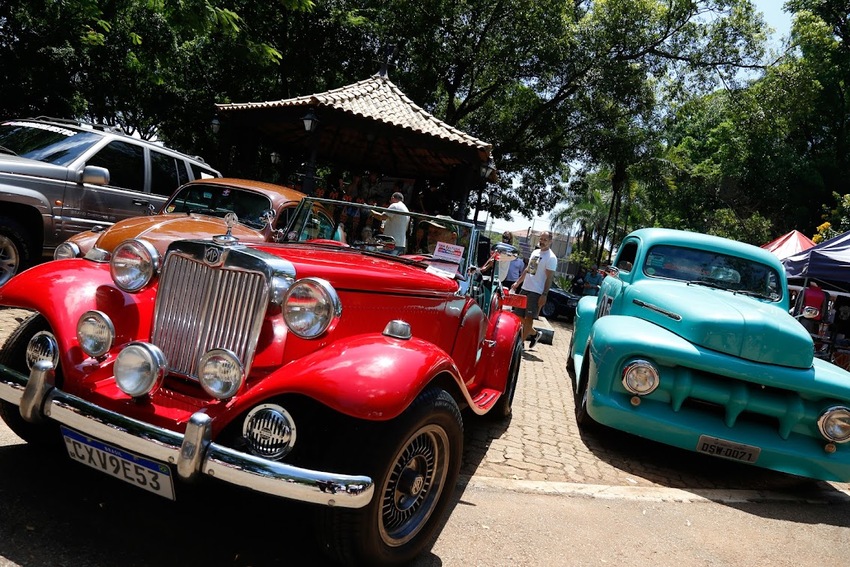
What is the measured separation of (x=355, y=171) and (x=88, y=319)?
11.5m

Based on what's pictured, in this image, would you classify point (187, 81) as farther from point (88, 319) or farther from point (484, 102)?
point (88, 319)

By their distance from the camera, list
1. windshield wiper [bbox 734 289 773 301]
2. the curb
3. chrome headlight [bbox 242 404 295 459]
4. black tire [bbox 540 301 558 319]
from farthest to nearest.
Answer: black tire [bbox 540 301 558 319], windshield wiper [bbox 734 289 773 301], the curb, chrome headlight [bbox 242 404 295 459]

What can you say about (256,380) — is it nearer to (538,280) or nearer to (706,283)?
(706,283)

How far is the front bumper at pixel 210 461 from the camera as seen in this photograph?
2041 millimetres

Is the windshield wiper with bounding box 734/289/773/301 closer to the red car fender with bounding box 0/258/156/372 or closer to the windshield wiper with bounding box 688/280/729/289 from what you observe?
the windshield wiper with bounding box 688/280/729/289

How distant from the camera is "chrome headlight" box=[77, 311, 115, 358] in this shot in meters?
2.62

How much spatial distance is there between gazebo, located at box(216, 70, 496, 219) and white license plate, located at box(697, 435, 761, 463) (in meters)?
6.96

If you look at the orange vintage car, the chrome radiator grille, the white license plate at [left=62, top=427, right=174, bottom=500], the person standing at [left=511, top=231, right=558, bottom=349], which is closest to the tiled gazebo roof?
the person standing at [left=511, top=231, right=558, bottom=349]

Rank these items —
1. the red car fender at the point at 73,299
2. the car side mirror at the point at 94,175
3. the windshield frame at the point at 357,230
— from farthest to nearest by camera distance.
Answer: the car side mirror at the point at 94,175 → the windshield frame at the point at 357,230 → the red car fender at the point at 73,299

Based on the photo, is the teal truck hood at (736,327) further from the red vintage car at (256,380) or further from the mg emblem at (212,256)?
the mg emblem at (212,256)

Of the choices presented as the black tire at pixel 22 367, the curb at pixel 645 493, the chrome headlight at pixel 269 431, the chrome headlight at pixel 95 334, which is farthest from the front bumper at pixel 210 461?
the curb at pixel 645 493

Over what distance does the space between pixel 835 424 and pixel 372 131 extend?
7.94 meters

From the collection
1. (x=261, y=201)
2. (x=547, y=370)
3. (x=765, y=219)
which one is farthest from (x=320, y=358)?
(x=765, y=219)

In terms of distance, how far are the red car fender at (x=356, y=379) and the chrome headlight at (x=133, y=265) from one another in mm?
984
